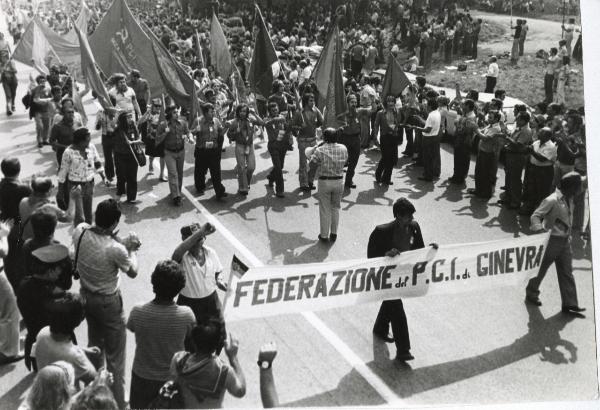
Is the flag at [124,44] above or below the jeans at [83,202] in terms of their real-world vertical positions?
above

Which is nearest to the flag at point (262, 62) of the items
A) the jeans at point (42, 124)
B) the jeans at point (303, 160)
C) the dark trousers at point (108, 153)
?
the jeans at point (303, 160)

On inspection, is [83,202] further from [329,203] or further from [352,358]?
[352,358]

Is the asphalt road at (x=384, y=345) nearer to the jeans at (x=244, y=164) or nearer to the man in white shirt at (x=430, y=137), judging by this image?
the jeans at (x=244, y=164)

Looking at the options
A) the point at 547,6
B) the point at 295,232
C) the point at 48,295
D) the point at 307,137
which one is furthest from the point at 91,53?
the point at 547,6

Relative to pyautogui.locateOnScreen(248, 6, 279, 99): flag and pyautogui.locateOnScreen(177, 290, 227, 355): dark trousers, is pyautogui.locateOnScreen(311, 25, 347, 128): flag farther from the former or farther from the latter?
pyautogui.locateOnScreen(177, 290, 227, 355): dark trousers

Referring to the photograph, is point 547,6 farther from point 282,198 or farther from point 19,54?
point 19,54

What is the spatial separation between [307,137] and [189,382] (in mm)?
7613

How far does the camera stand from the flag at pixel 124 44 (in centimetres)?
1175

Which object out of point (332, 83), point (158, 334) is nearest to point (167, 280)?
point (158, 334)

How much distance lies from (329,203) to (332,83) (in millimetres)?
2559

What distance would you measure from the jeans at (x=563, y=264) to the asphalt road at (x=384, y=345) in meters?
0.25

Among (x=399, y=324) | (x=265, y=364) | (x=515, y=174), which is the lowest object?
(x=399, y=324)

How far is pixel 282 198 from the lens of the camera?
1127 cm

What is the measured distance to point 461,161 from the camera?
12086 millimetres
